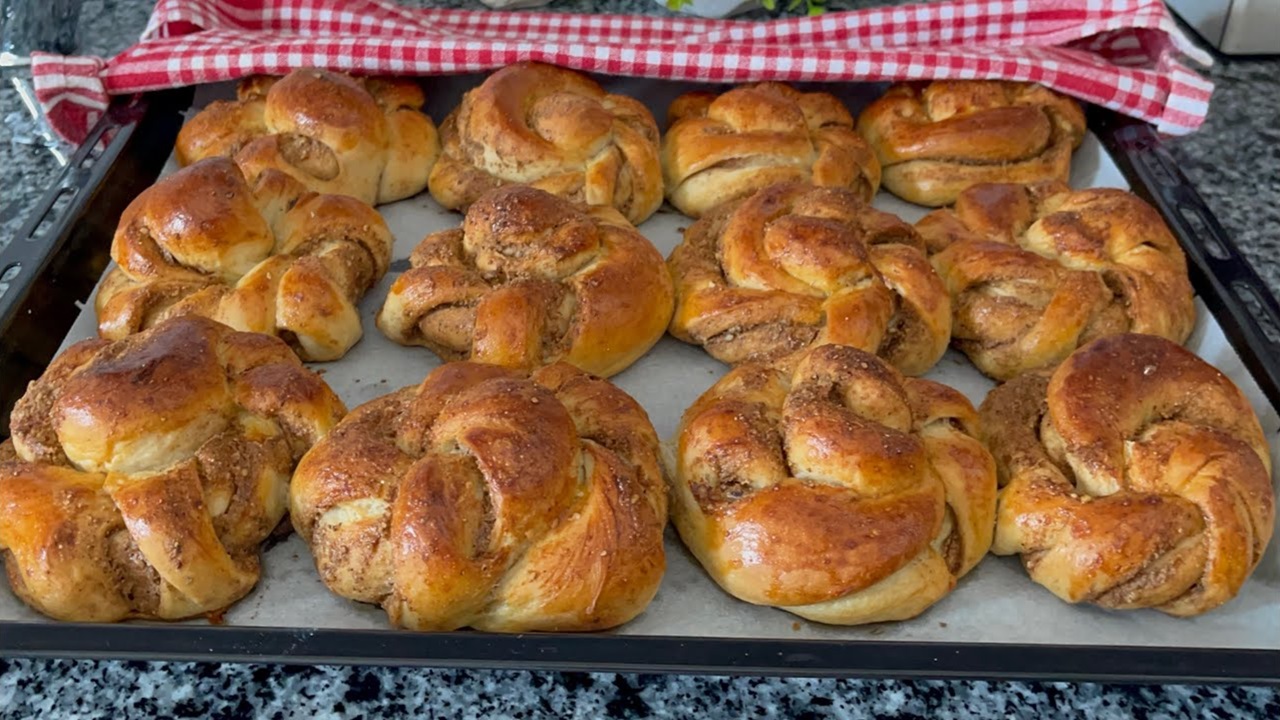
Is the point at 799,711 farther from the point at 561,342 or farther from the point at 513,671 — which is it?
the point at 561,342

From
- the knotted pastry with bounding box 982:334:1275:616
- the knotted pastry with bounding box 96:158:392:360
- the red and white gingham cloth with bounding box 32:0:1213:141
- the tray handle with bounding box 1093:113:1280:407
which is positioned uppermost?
the red and white gingham cloth with bounding box 32:0:1213:141

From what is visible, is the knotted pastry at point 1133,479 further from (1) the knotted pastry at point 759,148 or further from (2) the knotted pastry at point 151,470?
(2) the knotted pastry at point 151,470

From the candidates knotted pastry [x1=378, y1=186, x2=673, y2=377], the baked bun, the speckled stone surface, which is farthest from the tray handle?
knotted pastry [x1=378, y1=186, x2=673, y2=377]

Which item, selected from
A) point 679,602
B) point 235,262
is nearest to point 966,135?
point 679,602

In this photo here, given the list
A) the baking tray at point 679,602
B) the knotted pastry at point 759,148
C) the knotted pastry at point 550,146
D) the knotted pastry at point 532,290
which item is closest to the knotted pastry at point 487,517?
the baking tray at point 679,602

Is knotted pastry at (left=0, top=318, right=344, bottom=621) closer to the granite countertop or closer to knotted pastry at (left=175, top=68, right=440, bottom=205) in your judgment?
the granite countertop

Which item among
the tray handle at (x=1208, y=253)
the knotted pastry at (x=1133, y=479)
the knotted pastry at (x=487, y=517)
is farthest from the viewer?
the tray handle at (x=1208, y=253)
